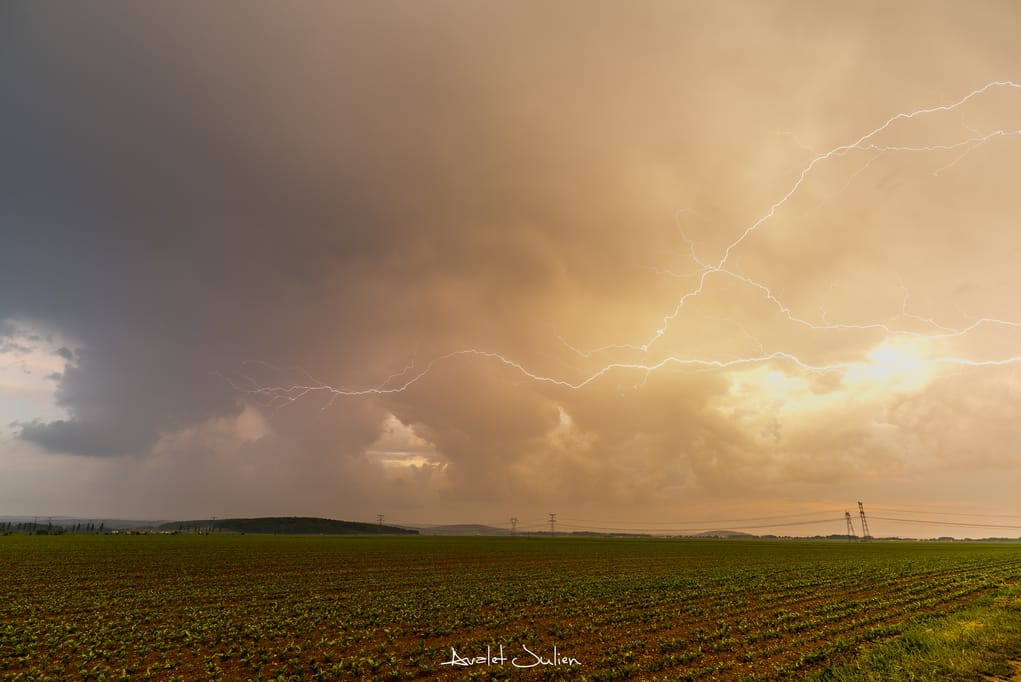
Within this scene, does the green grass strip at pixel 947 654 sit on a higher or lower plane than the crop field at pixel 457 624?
higher

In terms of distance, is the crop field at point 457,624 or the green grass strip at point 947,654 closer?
the green grass strip at point 947,654

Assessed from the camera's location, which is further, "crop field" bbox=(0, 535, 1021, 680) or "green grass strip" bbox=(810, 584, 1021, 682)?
"crop field" bbox=(0, 535, 1021, 680)

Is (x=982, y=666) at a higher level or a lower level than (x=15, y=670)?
higher

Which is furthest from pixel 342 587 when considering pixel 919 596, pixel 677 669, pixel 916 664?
pixel 919 596

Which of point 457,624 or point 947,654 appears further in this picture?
point 457,624

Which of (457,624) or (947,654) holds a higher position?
(947,654)

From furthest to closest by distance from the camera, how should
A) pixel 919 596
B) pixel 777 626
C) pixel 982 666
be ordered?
pixel 919 596 < pixel 777 626 < pixel 982 666

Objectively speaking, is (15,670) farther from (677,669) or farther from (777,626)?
(777,626)

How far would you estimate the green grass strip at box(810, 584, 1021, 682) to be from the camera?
12492 mm

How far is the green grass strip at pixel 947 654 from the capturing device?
1249 centimetres

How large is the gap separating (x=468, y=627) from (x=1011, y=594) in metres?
28.1

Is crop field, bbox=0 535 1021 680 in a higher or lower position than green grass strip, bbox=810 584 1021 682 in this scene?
lower

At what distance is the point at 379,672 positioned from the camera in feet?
49.2

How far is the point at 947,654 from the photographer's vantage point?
545 inches
